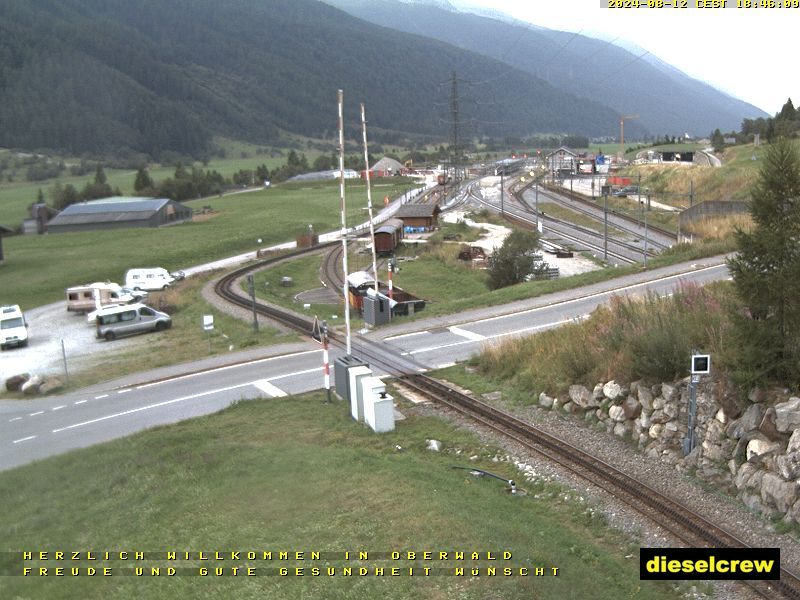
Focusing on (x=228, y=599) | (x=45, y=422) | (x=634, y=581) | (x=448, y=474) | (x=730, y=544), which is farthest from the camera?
(x=45, y=422)

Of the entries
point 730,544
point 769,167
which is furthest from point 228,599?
point 769,167

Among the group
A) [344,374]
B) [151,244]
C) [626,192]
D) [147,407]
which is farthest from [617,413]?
[626,192]

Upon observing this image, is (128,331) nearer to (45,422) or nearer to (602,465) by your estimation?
(45,422)

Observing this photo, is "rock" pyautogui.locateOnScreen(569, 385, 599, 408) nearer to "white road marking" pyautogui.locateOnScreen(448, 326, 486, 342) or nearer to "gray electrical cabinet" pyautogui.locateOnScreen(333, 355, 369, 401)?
"gray electrical cabinet" pyautogui.locateOnScreen(333, 355, 369, 401)

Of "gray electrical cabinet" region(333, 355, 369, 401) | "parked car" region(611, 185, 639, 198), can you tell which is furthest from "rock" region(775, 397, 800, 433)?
"parked car" region(611, 185, 639, 198)

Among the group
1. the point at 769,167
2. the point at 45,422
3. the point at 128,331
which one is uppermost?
the point at 769,167
